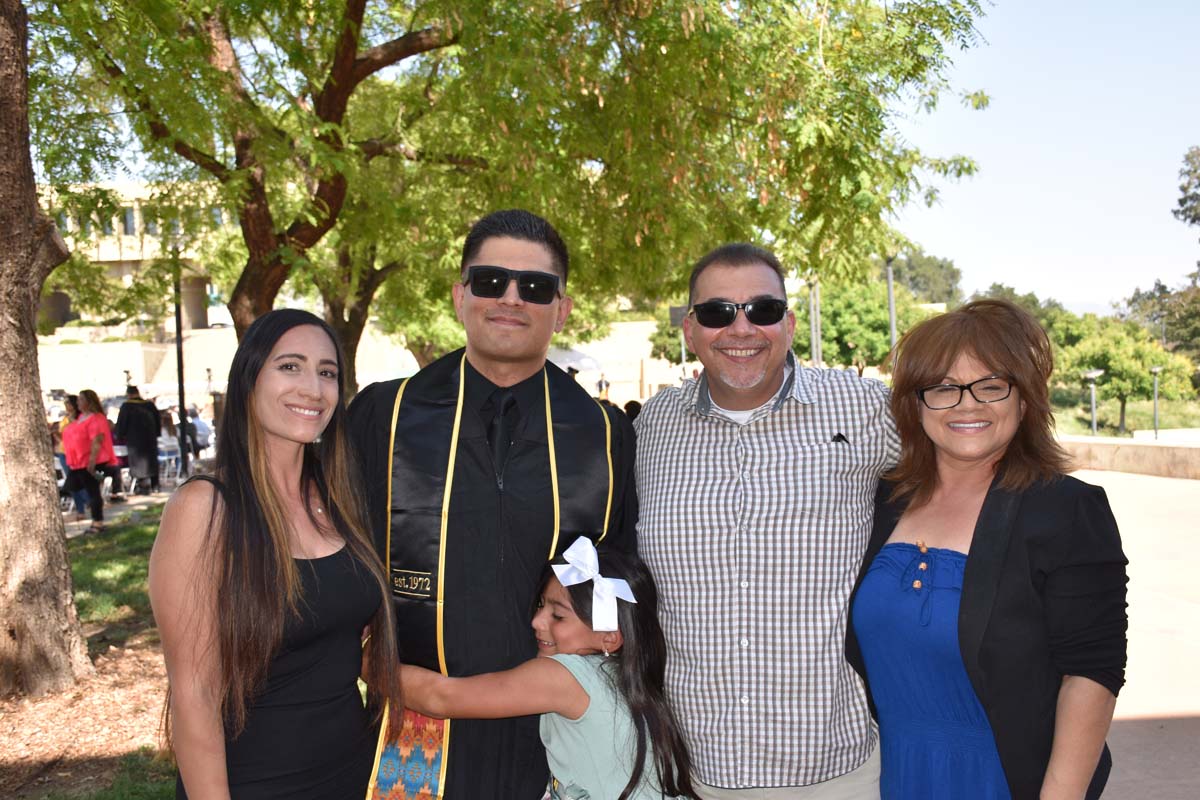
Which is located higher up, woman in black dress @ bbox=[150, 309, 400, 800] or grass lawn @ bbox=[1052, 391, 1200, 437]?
woman in black dress @ bbox=[150, 309, 400, 800]

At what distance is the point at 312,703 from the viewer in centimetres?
259

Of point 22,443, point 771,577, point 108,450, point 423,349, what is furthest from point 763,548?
point 423,349

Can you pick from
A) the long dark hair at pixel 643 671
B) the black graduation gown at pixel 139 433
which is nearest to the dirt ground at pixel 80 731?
the long dark hair at pixel 643 671

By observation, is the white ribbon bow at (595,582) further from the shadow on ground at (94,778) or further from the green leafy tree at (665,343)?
the green leafy tree at (665,343)

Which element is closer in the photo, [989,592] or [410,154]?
[989,592]

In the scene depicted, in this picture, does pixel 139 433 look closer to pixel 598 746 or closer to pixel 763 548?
pixel 598 746

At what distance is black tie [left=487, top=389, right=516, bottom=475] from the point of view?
9.82ft

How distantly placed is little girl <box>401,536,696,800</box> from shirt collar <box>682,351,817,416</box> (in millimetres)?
584

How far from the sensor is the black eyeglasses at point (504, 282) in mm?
3057

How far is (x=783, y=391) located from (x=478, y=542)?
100cm

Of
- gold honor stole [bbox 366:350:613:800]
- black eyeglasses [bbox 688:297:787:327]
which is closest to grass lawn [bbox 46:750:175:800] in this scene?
gold honor stole [bbox 366:350:613:800]

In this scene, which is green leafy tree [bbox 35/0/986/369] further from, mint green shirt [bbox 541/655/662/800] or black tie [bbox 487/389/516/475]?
mint green shirt [bbox 541/655/662/800]

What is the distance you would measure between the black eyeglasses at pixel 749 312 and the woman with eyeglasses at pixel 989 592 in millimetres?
473

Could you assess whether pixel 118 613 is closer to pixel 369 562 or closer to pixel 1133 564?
pixel 369 562
